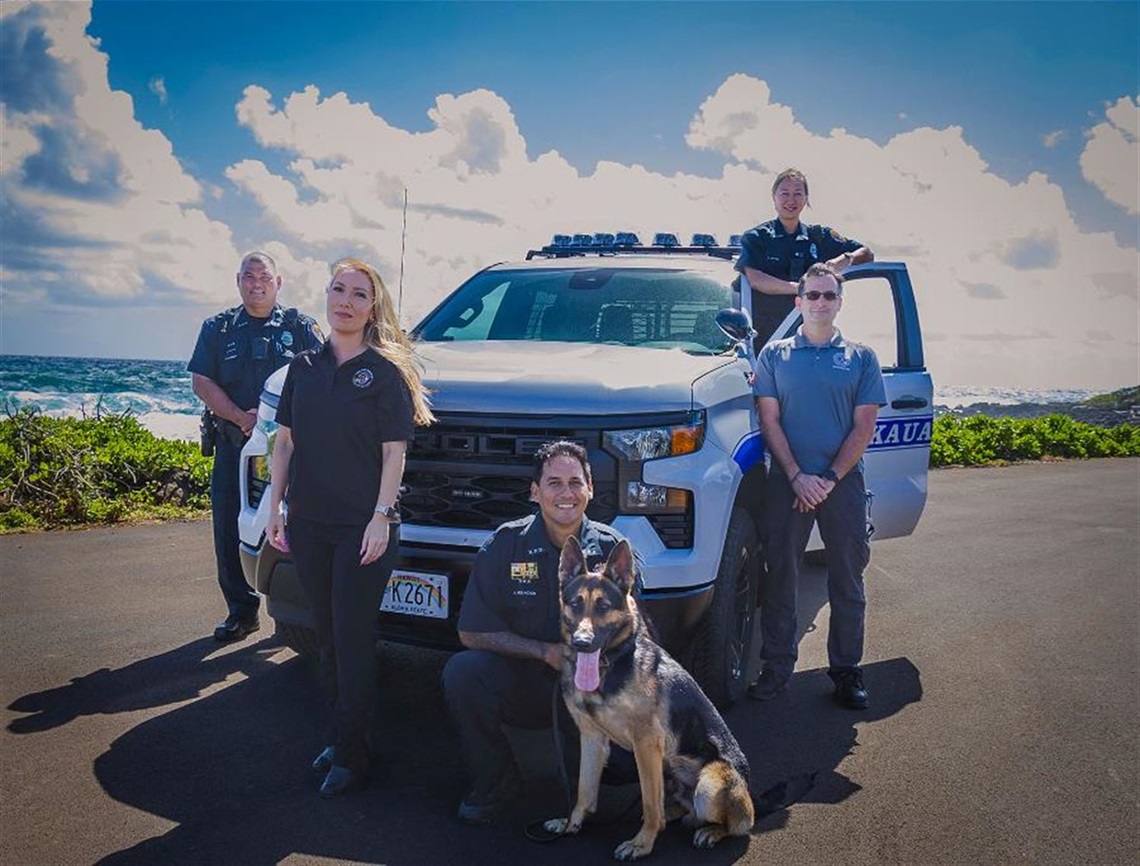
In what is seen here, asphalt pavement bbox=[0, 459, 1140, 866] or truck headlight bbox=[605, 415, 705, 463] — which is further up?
truck headlight bbox=[605, 415, 705, 463]

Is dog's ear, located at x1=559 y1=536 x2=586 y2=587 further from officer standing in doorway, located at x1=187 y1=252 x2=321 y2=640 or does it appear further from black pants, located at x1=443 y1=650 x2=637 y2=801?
officer standing in doorway, located at x1=187 y1=252 x2=321 y2=640

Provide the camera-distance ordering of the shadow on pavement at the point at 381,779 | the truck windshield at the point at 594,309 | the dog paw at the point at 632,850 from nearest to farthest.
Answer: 1. the dog paw at the point at 632,850
2. the shadow on pavement at the point at 381,779
3. the truck windshield at the point at 594,309

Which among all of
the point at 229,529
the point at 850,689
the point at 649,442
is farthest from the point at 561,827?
the point at 229,529

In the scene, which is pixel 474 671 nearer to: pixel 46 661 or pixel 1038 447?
pixel 46 661

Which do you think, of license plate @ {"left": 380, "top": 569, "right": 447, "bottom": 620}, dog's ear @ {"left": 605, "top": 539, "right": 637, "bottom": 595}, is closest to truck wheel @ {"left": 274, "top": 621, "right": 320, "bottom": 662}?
license plate @ {"left": 380, "top": 569, "right": 447, "bottom": 620}

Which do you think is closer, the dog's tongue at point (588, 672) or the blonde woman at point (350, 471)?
the dog's tongue at point (588, 672)

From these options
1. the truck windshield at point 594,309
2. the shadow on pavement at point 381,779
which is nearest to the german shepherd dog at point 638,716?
the shadow on pavement at point 381,779

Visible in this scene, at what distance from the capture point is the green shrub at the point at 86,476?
9.45m

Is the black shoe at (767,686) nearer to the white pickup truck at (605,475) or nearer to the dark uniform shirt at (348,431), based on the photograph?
the white pickup truck at (605,475)

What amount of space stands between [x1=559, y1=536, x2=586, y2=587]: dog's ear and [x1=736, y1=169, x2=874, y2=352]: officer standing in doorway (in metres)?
2.77

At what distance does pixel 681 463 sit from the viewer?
13.7 feet

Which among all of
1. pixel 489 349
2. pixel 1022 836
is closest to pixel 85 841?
pixel 489 349

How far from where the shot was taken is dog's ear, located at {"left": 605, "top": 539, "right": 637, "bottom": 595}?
3.23 meters

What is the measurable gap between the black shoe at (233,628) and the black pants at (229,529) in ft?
0.07
